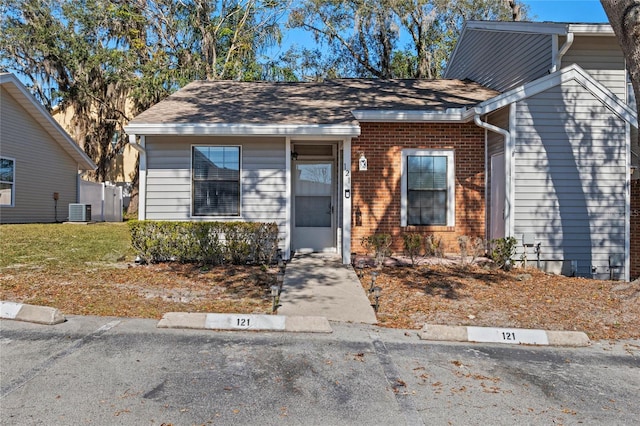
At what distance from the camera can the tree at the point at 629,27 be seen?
21.5 ft

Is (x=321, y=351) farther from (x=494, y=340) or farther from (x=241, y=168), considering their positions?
(x=241, y=168)

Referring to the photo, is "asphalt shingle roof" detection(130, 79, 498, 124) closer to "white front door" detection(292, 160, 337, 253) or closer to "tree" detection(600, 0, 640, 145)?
"white front door" detection(292, 160, 337, 253)

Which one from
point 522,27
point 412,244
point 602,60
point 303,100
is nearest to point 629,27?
point 602,60

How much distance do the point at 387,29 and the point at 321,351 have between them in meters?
24.1

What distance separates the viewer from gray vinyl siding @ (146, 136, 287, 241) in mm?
9297

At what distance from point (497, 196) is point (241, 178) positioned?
5.40 m

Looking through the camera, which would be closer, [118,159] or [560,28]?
[560,28]

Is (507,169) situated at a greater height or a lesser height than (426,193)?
greater

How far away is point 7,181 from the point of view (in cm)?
1647

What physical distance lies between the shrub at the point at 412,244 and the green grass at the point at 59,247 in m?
6.08

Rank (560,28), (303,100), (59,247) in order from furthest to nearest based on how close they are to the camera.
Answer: (303,100) → (59,247) → (560,28)

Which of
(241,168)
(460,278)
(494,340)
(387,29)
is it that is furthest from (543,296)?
(387,29)

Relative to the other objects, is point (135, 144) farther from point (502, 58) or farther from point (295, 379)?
point (502, 58)

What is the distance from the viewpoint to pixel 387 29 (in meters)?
25.3
